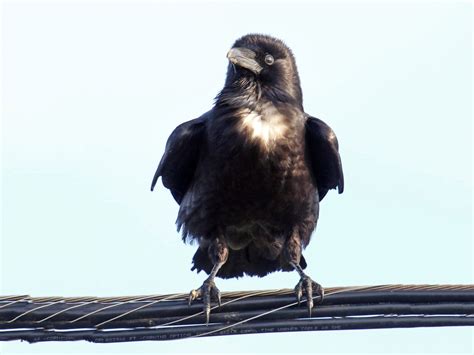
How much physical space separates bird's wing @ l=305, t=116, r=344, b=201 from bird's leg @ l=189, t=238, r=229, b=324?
91cm

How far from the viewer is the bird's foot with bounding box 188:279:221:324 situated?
5996mm

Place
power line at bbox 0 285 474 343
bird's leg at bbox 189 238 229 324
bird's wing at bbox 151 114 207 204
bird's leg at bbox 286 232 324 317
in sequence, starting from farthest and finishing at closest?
bird's wing at bbox 151 114 207 204 → bird's leg at bbox 189 238 229 324 → bird's leg at bbox 286 232 324 317 → power line at bbox 0 285 474 343

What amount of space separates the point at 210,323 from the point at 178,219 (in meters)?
2.94

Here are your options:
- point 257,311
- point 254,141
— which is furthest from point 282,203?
point 257,311

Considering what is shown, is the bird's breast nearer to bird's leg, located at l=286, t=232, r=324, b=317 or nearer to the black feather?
the black feather

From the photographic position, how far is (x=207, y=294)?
6531 mm

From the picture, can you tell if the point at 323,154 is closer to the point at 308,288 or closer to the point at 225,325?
the point at 308,288

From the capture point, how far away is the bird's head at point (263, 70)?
28.3 ft

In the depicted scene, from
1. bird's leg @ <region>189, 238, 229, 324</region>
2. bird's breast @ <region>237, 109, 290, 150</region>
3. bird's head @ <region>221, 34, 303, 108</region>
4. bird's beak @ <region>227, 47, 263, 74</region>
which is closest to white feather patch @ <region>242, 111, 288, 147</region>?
bird's breast @ <region>237, 109, 290, 150</region>

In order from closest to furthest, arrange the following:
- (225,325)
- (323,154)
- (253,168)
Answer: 1. (225,325)
2. (253,168)
3. (323,154)

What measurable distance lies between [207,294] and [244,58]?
265 centimetres

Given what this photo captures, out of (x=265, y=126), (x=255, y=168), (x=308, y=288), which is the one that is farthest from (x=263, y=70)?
(x=308, y=288)

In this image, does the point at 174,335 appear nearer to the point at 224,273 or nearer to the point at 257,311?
the point at 257,311

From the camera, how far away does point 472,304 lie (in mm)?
5613
